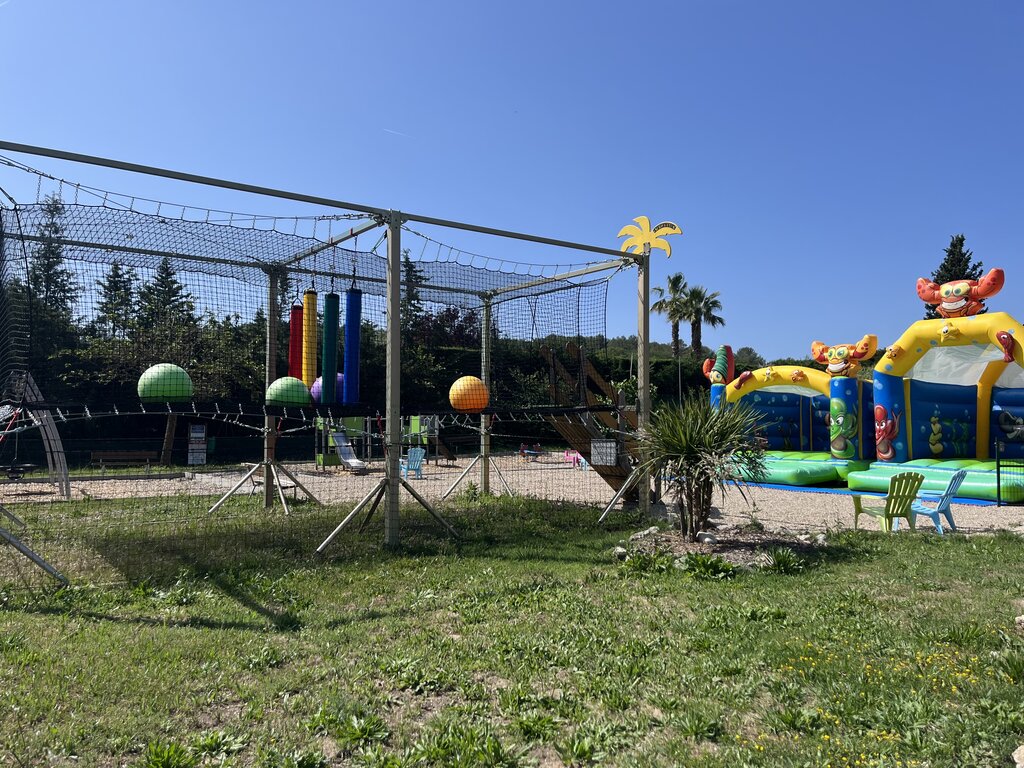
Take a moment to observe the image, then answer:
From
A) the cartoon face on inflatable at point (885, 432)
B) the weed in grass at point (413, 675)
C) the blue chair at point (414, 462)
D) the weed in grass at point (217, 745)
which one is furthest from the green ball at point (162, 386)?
the cartoon face on inflatable at point (885, 432)

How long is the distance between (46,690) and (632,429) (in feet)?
27.1

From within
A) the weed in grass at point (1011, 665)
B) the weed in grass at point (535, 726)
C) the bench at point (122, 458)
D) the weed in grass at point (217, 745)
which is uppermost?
the bench at point (122, 458)

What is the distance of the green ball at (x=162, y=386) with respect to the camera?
7160 millimetres

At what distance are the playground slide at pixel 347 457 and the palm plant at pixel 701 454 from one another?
518 inches

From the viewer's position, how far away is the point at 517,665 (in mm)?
4172

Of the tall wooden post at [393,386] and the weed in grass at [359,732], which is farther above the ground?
the tall wooden post at [393,386]

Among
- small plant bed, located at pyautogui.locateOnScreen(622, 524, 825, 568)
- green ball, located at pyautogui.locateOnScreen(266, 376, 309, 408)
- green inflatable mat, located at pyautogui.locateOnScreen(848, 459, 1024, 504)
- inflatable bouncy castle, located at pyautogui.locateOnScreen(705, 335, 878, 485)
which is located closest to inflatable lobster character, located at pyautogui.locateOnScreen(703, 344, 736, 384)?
inflatable bouncy castle, located at pyautogui.locateOnScreen(705, 335, 878, 485)

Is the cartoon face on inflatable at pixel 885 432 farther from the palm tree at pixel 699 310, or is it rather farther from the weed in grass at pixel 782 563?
the palm tree at pixel 699 310

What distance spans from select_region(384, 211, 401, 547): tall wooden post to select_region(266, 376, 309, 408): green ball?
1.04 metres

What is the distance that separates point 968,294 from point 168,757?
15.5 m

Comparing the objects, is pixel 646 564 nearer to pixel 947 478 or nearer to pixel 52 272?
pixel 52 272

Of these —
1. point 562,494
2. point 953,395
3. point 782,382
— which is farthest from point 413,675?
point 782,382

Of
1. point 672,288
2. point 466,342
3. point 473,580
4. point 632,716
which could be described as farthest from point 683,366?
point 632,716

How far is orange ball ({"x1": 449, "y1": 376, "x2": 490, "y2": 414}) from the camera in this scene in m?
9.10
